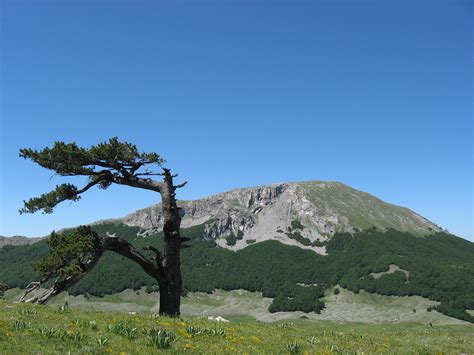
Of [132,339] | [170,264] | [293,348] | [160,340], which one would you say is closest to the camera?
[160,340]

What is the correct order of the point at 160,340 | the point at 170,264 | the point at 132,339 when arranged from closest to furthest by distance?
the point at 160,340, the point at 132,339, the point at 170,264

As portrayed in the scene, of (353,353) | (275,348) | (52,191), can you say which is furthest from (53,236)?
(353,353)

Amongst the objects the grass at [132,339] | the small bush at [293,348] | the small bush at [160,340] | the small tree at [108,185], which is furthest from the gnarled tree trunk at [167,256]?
the small bush at [160,340]

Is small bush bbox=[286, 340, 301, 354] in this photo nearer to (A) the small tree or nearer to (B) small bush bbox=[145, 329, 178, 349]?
(B) small bush bbox=[145, 329, 178, 349]

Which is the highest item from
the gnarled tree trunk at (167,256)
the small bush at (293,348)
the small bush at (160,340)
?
the gnarled tree trunk at (167,256)

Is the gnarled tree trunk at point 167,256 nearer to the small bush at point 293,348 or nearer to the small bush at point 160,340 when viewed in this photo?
the small bush at point 293,348

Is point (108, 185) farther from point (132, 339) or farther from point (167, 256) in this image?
point (132, 339)

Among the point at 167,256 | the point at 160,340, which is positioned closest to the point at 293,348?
the point at 160,340

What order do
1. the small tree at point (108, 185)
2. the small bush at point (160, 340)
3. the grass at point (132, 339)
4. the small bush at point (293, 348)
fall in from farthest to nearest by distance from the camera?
1. the small tree at point (108, 185)
2. the small bush at point (293, 348)
3. the small bush at point (160, 340)
4. the grass at point (132, 339)

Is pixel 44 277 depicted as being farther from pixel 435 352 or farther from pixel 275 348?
pixel 435 352

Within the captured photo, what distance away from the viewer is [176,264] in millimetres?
26094

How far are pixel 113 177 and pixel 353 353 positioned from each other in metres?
18.8

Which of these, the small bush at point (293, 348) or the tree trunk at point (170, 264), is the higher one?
the tree trunk at point (170, 264)

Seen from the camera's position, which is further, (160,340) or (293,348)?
(293,348)
